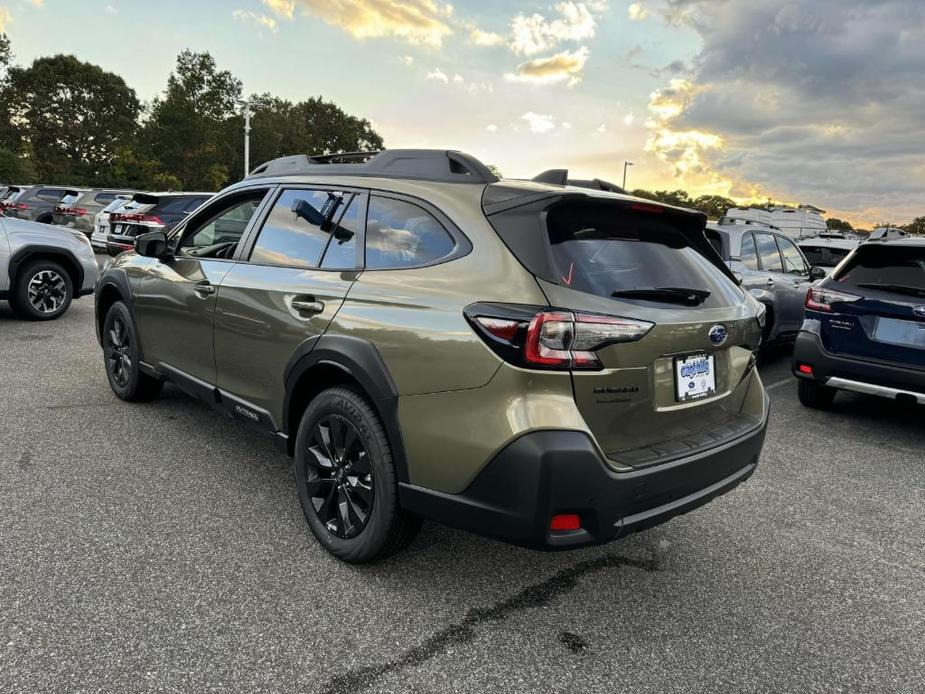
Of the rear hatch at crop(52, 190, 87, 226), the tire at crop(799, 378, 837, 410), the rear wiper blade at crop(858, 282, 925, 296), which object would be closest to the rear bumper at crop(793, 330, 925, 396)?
the tire at crop(799, 378, 837, 410)

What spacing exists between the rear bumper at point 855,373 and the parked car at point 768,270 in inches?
63.3

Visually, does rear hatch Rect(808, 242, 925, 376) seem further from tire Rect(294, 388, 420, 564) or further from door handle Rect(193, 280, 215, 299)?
door handle Rect(193, 280, 215, 299)

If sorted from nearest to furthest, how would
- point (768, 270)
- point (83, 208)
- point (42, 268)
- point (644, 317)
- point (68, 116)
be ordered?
point (644, 317)
point (768, 270)
point (42, 268)
point (83, 208)
point (68, 116)

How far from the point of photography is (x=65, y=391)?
205 inches

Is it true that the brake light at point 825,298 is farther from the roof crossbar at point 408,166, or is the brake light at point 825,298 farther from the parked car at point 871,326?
the roof crossbar at point 408,166

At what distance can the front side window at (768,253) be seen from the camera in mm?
7590

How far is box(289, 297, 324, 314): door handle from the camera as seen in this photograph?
9.48 ft

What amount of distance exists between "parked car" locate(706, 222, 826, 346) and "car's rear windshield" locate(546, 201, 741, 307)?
14.5ft

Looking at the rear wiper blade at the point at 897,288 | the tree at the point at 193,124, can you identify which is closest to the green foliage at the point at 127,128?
the tree at the point at 193,124

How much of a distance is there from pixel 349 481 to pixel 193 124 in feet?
153

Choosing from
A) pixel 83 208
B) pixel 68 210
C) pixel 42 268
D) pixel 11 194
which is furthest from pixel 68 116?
pixel 42 268

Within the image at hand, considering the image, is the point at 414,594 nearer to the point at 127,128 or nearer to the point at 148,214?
the point at 148,214

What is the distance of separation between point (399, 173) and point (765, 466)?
3.22 m

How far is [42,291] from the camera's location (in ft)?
26.7
